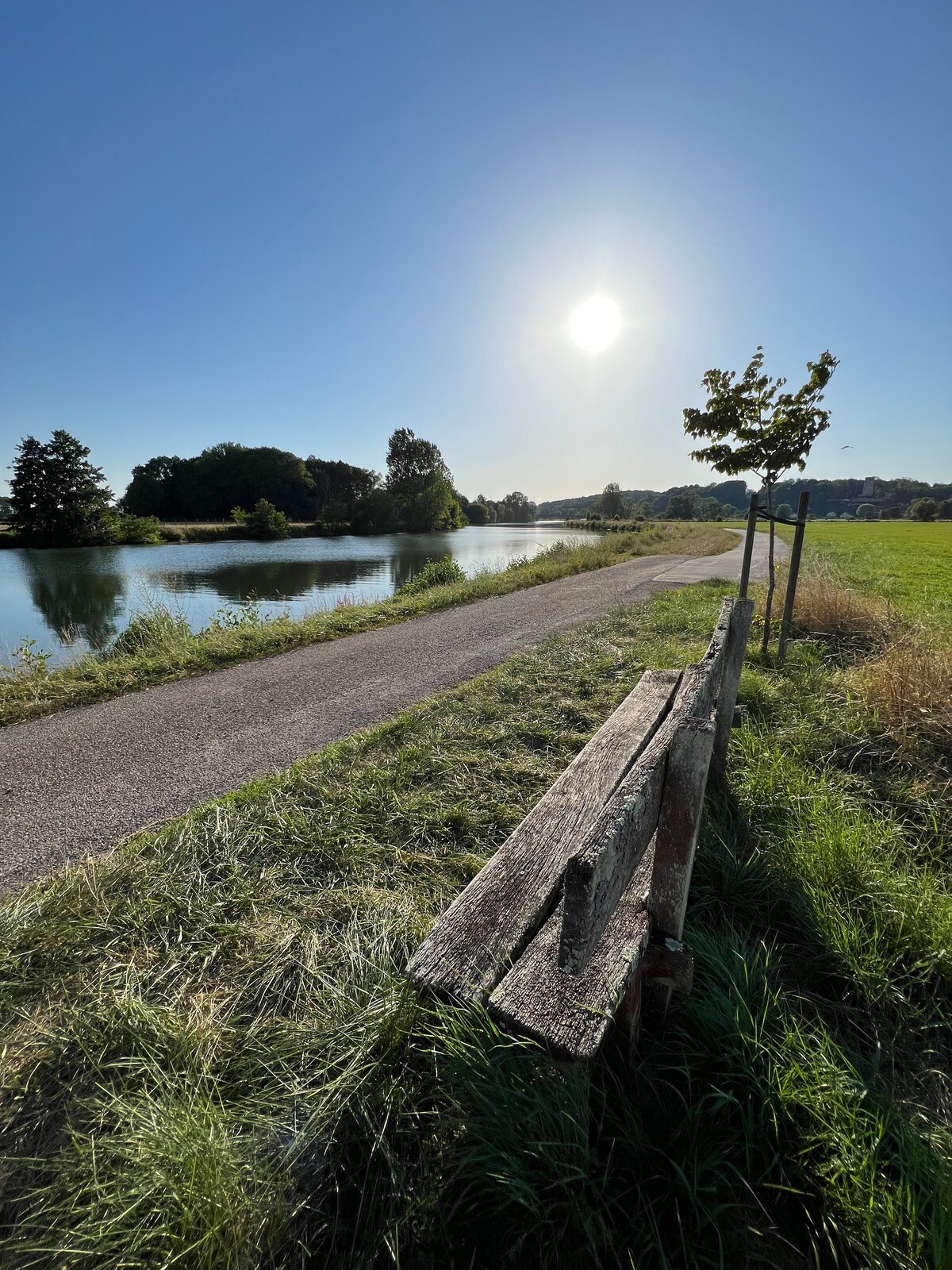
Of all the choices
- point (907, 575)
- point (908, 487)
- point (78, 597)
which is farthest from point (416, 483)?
point (908, 487)

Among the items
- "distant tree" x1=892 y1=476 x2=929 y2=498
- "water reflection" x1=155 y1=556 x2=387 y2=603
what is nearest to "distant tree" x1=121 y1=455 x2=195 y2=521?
"water reflection" x1=155 y1=556 x2=387 y2=603

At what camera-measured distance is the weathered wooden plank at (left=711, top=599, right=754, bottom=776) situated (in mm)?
2990

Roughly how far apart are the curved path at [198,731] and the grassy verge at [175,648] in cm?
29

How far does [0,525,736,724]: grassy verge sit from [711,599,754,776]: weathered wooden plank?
564 centimetres

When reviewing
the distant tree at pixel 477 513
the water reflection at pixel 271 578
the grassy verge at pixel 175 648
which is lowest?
the water reflection at pixel 271 578

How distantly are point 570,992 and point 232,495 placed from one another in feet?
247

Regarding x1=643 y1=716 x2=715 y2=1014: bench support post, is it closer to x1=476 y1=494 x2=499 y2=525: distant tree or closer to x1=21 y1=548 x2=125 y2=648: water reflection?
x1=21 y1=548 x2=125 y2=648: water reflection

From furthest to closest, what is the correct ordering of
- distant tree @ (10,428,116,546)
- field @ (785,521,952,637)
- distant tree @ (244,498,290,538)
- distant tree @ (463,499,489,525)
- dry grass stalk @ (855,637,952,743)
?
distant tree @ (463,499,489,525), distant tree @ (244,498,290,538), distant tree @ (10,428,116,546), field @ (785,521,952,637), dry grass stalk @ (855,637,952,743)

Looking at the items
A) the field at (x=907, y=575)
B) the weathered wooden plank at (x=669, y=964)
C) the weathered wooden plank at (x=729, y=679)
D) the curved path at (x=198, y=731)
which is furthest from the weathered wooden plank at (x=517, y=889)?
the field at (x=907, y=575)

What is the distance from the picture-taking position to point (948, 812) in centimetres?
270

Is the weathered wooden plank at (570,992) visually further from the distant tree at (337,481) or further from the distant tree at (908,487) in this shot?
the distant tree at (908,487)

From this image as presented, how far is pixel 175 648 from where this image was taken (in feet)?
21.2

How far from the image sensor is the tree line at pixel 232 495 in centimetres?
3944

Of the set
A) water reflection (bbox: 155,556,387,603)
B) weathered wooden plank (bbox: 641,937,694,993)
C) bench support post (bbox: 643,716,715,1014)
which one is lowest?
water reflection (bbox: 155,556,387,603)
